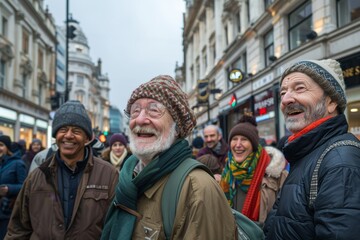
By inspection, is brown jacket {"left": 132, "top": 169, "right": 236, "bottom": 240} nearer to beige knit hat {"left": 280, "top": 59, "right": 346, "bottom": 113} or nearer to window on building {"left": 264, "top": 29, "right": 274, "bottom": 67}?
beige knit hat {"left": 280, "top": 59, "right": 346, "bottom": 113}

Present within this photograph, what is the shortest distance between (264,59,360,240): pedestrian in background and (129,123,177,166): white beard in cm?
73

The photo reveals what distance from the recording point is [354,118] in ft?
32.3

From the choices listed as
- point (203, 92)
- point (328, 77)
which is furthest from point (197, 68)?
point (328, 77)

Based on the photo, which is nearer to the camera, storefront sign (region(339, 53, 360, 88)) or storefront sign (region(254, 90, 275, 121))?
storefront sign (region(339, 53, 360, 88))

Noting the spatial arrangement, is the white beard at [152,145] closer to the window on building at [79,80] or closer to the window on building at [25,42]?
the window on building at [25,42]

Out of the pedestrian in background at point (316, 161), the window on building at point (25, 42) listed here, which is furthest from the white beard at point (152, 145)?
the window on building at point (25, 42)

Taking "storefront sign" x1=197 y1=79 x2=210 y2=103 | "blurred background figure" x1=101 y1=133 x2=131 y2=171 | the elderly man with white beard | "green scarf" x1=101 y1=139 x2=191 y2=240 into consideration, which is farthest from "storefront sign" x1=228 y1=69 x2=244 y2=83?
"green scarf" x1=101 y1=139 x2=191 y2=240

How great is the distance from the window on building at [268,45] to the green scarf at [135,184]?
15652 mm

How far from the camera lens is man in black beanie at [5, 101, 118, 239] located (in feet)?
8.81

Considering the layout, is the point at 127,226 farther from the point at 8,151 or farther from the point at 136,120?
the point at 8,151

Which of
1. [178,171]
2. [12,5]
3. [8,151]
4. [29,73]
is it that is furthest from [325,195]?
[29,73]

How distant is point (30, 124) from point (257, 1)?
22.4 metres

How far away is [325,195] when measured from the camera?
1.63m

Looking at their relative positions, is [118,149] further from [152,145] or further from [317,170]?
[317,170]
